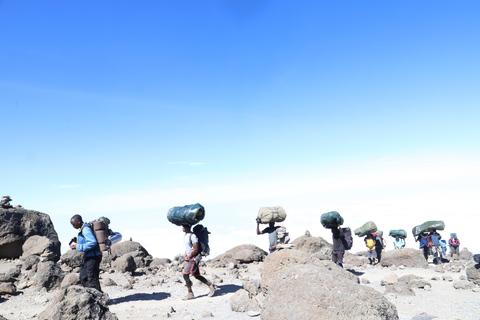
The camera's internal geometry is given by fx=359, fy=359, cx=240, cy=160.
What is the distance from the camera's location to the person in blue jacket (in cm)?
898

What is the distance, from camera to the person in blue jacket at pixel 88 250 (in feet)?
29.5

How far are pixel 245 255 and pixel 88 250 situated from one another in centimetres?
1080

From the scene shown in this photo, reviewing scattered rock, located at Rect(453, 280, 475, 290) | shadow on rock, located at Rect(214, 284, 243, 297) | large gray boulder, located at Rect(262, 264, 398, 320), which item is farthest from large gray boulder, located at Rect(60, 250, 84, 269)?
scattered rock, located at Rect(453, 280, 475, 290)

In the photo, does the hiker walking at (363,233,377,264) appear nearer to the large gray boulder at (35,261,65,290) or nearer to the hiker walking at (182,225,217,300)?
the hiker walking at (182,225,217,300)

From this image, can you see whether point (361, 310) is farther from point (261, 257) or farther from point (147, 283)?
point (261, 257)

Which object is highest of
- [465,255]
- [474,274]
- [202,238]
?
[202,238]

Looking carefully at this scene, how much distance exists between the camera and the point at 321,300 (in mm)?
5387

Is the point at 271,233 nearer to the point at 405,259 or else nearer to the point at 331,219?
the point at 331,219

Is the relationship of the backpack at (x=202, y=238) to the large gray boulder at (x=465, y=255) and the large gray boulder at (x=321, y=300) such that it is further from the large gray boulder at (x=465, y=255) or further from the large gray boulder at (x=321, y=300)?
the large gray boulder at (x=465, y=255)

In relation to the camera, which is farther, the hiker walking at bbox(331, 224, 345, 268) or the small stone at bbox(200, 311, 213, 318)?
the hiker walking at bbox(331, 224, 345, 268)

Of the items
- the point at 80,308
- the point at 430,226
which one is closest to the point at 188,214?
the point at 80,308

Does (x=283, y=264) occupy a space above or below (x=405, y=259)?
above

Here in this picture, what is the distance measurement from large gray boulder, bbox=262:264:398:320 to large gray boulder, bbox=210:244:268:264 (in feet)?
42.2

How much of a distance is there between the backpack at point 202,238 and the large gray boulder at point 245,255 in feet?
27.5
